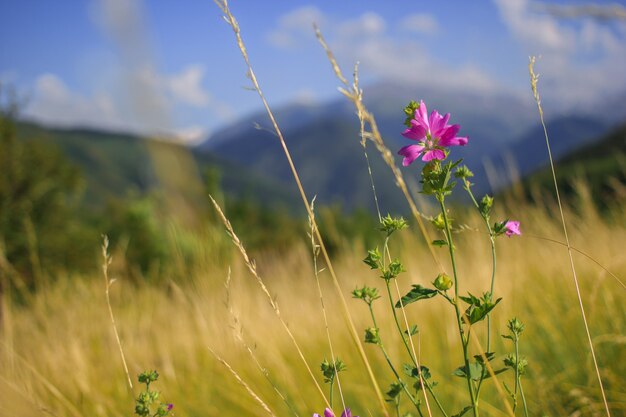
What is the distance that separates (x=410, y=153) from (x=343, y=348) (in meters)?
2.16

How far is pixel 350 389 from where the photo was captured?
2.31 metres

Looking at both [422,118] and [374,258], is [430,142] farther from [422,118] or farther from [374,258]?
[374,258]

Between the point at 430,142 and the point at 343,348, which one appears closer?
the point at 430,142

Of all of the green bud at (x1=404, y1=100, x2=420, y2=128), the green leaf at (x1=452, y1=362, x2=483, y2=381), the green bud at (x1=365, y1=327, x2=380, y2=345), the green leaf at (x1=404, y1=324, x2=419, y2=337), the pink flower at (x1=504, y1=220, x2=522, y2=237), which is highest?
the green bud at (x1=404, y1=100, x2=420, y2=128)

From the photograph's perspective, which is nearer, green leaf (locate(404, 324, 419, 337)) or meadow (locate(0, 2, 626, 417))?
green leaf (locate(404, 324, 419, 337))

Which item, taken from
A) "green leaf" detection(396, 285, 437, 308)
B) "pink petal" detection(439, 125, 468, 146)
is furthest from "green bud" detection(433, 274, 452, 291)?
"pink petal" detection(439, 125, 468, 146)

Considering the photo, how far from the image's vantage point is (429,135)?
0.87m

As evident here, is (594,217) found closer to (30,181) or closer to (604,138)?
(30,181)

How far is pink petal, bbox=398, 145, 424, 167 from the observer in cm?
83

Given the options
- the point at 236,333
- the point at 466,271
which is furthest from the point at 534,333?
the point at 236,333

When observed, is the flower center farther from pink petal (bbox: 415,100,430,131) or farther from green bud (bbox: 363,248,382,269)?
green bud (bbox: 363,248,382,269)

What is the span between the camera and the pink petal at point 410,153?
832 mm

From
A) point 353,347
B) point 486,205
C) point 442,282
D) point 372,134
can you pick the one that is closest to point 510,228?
point 486,205

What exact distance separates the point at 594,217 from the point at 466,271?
44.1 inches
